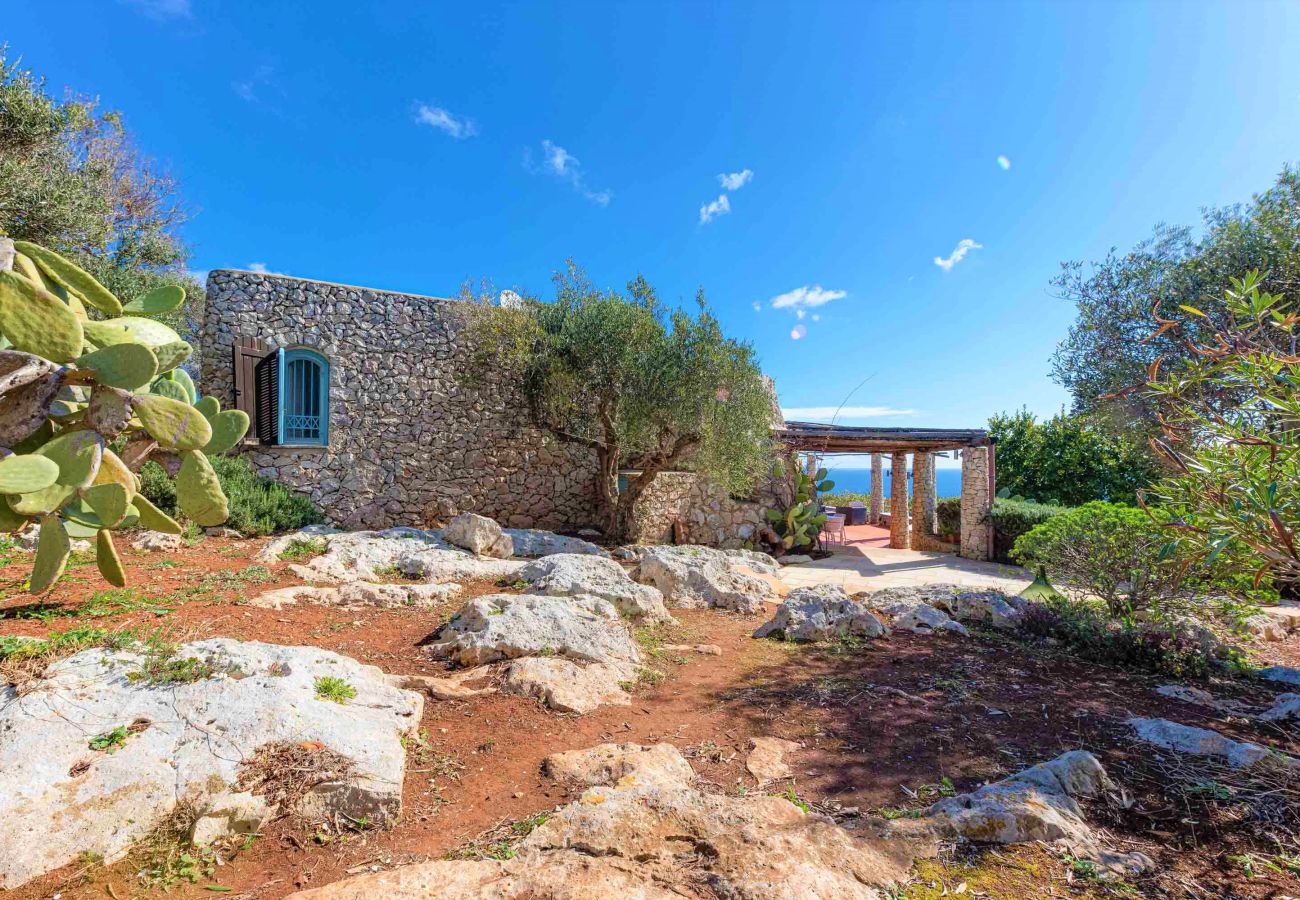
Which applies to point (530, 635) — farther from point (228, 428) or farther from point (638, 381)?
point (638, 381)

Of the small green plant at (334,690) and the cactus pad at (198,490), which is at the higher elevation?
the cactus pad at (198,490)

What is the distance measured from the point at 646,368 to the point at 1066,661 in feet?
21.7

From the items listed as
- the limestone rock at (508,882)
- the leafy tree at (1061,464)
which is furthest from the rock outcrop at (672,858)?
the leafy tree at (1061,464)

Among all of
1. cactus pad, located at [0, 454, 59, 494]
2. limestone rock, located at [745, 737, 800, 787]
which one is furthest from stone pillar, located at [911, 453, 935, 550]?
cactus pad, located at [0, 454, 59, 494]

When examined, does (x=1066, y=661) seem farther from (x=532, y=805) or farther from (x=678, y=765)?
(x=532, y=805)

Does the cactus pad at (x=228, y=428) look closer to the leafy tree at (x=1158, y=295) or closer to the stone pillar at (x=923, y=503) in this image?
the leafy tree at (x=1158, y=295)

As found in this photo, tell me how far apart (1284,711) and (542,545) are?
756cm

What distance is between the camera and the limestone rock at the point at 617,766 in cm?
252

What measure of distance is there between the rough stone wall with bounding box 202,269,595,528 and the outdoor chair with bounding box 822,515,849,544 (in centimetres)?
571

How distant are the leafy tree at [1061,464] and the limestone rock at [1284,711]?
10.2 m

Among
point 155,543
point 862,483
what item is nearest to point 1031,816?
point 155,543

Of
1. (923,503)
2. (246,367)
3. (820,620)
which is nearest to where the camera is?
(820,620)

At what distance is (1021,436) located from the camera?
1596 centimetres

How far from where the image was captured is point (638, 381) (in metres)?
9.42
